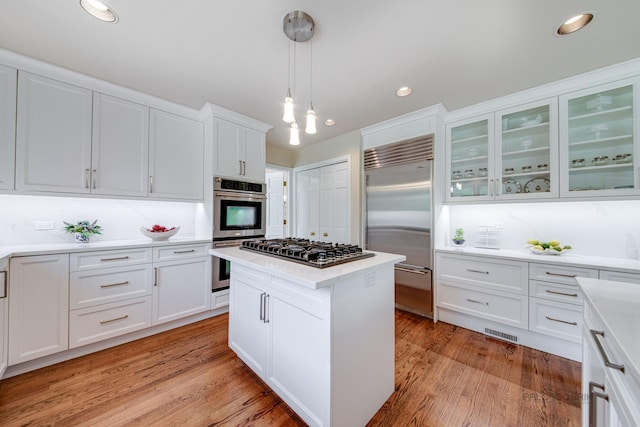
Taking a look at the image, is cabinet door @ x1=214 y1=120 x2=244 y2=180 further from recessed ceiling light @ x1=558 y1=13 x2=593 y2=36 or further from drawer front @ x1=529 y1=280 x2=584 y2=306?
drawer front @ x1=529 y1=280 x2=584 y2=306

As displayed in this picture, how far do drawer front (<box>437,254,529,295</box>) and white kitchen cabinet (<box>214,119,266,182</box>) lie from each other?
8.74 ft

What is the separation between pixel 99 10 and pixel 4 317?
2281 mm

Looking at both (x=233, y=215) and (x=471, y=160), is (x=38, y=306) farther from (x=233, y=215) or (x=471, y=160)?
(x=471, y=160)

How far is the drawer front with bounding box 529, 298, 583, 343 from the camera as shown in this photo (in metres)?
1.97

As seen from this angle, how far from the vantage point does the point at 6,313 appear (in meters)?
1.71

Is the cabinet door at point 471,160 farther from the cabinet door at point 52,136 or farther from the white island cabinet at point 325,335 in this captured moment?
the cabinet door at point 52,136

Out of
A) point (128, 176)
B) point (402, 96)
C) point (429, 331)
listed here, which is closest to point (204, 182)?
point (128, 176)

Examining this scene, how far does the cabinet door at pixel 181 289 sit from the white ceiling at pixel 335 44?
192cm

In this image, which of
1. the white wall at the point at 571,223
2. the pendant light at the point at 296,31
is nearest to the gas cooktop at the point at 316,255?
the pendant light at the point at 296,31

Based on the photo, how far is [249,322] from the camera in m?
1.77

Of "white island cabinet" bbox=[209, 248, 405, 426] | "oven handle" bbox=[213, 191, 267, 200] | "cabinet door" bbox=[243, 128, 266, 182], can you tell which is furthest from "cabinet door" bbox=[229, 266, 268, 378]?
"cabinet door" bbox=[243, 128, 266, 182]

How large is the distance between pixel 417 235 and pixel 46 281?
11.8 ft

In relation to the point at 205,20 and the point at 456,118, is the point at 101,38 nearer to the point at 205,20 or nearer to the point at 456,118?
the point at 205,20

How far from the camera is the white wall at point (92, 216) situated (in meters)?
2.13
